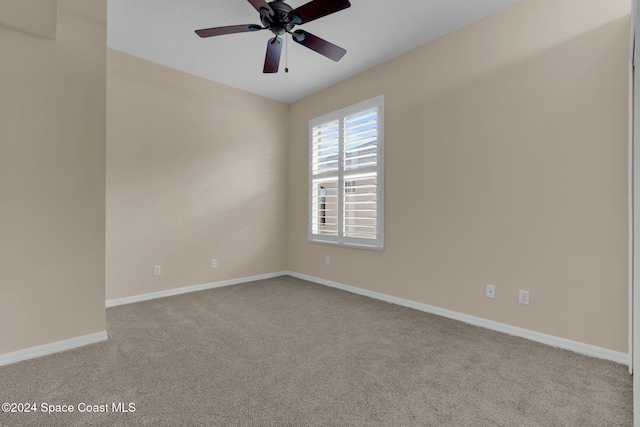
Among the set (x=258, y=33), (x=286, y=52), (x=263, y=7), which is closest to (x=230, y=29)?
(x=263, y=7)

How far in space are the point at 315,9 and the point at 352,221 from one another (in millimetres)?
2532

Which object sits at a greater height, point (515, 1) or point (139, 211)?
point (515, 1)

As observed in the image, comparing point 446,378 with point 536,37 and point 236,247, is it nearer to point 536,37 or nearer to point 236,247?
point 536,37

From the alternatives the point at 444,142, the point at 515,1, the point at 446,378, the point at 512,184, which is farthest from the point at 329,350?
the point at 515,1

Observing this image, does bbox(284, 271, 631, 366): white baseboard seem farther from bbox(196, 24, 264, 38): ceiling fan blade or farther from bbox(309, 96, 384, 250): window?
bbox(196, 24, 264, 38): ceiling fan blade

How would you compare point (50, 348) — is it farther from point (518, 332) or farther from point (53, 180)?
point (518, 332)

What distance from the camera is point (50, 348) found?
2297mm

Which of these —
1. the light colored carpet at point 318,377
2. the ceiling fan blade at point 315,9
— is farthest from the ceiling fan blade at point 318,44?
the light colored carpet at point 318,377

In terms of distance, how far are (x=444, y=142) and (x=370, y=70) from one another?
1.41 metres

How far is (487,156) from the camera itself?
2.88 m

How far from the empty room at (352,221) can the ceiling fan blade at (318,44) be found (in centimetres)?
2

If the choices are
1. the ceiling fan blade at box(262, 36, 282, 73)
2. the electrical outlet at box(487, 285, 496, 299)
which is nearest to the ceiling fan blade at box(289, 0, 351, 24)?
the ceiling fan blade at box(262, 36, 282, 73)

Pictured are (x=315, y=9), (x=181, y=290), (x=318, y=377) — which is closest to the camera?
(x=318, y=377)

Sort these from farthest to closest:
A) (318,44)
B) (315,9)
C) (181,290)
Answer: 1. (181,290)
2. (318,44)
3. (315,9)
